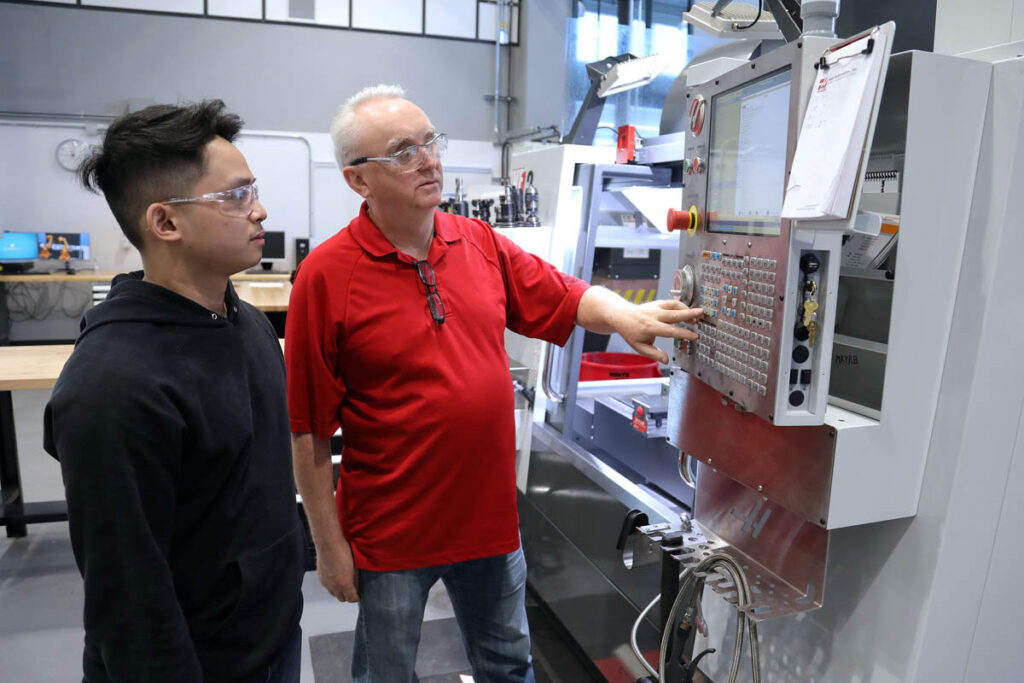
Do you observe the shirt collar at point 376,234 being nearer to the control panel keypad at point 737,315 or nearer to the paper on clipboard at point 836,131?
the control panel keypad at point 737,315

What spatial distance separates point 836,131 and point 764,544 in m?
0.77

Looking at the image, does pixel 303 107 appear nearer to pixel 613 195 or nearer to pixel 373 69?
pixel 373 69

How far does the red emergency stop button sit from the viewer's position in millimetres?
1275

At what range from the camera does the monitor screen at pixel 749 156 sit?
1.04 m

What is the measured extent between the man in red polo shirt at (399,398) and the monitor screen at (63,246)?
24.0 ft

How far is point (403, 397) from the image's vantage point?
4.90 feet

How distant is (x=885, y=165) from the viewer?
1155 millimetres

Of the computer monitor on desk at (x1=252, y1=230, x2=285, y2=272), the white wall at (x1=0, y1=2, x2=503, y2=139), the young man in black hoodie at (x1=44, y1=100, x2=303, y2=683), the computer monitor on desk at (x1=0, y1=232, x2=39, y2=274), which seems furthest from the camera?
the computer monitor on desk at (x1=252, y1=230, x2=285, y2=272)

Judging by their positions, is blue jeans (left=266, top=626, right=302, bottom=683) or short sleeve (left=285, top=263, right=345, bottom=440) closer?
blue jeans (left=266, top=626, right=302, bottom=683)

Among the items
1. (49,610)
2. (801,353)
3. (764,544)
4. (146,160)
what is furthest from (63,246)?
(801,353)

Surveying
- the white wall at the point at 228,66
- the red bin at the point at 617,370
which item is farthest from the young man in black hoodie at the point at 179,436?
the white wall at the point at 228,66

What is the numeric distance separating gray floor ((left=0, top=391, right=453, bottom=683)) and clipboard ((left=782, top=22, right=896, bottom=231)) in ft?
7.57

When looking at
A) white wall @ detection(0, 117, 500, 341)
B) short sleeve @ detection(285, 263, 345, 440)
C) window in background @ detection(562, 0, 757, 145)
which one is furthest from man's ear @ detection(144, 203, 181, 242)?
white wall @ detection(0, 117, 500, 341)

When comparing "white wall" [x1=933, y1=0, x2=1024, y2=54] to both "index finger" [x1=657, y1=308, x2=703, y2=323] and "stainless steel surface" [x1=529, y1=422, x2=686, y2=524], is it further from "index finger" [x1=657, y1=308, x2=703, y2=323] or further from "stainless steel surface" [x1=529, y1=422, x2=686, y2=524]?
"stainless steel surface" [x1=529, y1=422, x2=686, y2=524]
